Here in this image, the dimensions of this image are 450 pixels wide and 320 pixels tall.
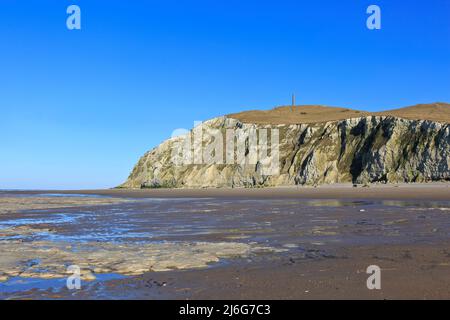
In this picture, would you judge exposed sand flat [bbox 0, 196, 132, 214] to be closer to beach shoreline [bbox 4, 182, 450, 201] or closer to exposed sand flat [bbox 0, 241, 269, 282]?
beach shoreline [bbox 4, 182, 450, 201]

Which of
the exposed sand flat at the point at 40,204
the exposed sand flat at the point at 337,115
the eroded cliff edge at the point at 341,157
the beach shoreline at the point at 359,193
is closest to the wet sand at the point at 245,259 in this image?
the exposed sand flat at the point at 40,204

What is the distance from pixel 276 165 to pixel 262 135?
8296 millimetres

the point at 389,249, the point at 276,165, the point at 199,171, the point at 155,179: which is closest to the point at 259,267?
the point at 389,249

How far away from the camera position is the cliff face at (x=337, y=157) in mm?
54375

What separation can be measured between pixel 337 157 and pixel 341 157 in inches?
22.7

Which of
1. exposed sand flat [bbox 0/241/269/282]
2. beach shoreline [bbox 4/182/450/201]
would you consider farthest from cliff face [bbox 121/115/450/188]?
exposed sand flat [bbox 0/241/269/282]

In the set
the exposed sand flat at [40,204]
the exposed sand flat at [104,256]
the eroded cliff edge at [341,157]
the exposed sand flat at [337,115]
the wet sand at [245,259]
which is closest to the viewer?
the wet sand at [245,259]

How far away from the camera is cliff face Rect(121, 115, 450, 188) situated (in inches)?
2141

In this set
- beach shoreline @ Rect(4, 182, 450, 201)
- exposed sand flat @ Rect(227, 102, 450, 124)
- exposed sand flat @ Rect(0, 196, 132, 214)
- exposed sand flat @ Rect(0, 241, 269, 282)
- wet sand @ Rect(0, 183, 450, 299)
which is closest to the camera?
wet sand @ Rect(0, 183, 450, 299)

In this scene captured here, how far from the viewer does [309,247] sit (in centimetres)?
1013

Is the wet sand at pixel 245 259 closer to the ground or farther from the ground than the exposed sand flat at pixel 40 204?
farther from the ground

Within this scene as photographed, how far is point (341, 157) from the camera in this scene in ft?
209

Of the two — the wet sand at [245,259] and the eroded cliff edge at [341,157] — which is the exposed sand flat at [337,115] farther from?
the wet sand at [245,259]
